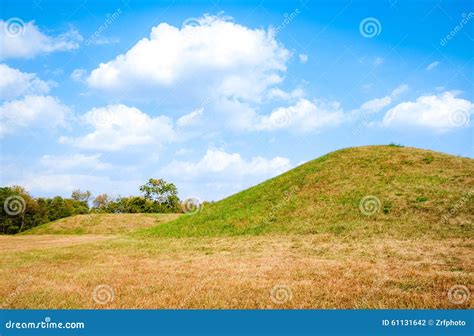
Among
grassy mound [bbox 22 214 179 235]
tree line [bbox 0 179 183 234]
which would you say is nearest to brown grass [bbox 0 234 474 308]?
grassy mound [bbox 22 214 179 235]

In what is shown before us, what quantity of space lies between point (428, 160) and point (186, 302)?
3358 centimetres

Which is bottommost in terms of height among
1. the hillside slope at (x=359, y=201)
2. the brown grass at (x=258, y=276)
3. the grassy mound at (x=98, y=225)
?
the brown grass at (x=258, y=276)

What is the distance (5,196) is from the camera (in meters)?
83.2

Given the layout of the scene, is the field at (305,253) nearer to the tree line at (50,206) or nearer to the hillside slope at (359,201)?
the hillside slope at (359,201)

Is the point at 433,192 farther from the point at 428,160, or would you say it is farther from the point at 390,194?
the point at 428,160

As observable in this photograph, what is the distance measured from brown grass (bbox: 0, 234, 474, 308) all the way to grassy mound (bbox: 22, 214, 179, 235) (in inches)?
→ 1432

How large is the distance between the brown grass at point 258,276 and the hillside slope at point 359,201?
411 cm

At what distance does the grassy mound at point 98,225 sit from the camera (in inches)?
2180

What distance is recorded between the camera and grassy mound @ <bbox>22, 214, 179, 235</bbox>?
55375 millimetres

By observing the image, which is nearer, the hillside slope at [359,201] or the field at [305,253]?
the field at [305,253]

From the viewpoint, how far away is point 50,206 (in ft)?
309

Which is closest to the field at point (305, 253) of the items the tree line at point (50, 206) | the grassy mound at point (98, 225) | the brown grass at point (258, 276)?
the brown grass at point (258, 276)

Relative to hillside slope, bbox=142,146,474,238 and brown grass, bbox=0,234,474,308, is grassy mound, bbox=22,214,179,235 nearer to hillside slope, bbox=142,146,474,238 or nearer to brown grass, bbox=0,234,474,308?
hillside slope, bbox=142,146,474,238

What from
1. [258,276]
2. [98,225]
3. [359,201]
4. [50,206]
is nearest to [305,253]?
[258,276]
